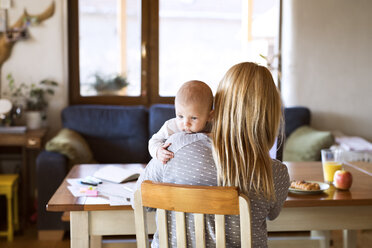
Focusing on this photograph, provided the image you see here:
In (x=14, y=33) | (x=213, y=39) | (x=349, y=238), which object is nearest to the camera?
(x=349, y=238)

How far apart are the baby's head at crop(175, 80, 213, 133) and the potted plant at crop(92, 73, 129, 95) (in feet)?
10.7

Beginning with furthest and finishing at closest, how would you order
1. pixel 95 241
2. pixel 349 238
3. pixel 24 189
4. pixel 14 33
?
pixel 14 33
pixel 24 189
pixel 349 238
pixel 95 241

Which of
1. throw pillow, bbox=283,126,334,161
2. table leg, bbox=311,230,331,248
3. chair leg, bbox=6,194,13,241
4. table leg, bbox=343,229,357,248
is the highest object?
throw pillow, bbox=283,126,334,161

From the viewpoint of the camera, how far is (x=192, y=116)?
1.50 metres

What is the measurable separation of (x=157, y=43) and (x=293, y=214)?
3008 mm

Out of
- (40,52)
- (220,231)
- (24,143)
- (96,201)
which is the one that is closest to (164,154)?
(220,231)

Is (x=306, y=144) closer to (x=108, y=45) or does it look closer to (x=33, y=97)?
(x=108, y=45)

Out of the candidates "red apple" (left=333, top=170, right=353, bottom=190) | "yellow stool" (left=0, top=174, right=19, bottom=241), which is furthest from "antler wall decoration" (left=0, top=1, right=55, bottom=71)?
"red apple" (left=333, top=170, right=353, bottom=190)

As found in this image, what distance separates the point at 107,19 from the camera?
4664mm

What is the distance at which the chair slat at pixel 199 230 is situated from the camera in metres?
1.35

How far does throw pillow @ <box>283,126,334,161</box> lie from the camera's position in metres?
3.88

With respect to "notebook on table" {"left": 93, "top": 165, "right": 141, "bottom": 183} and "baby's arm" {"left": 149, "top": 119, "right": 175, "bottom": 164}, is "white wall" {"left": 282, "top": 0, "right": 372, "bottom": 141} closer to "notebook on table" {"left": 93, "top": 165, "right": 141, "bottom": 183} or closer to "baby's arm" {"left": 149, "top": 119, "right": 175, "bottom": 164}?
"notebook on table" {"left": 93, "top": 165, "right": 141, "bottom": 183}

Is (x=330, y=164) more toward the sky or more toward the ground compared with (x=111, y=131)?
more toward the sky

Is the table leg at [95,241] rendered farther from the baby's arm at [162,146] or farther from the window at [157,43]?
the window at [157,43]
